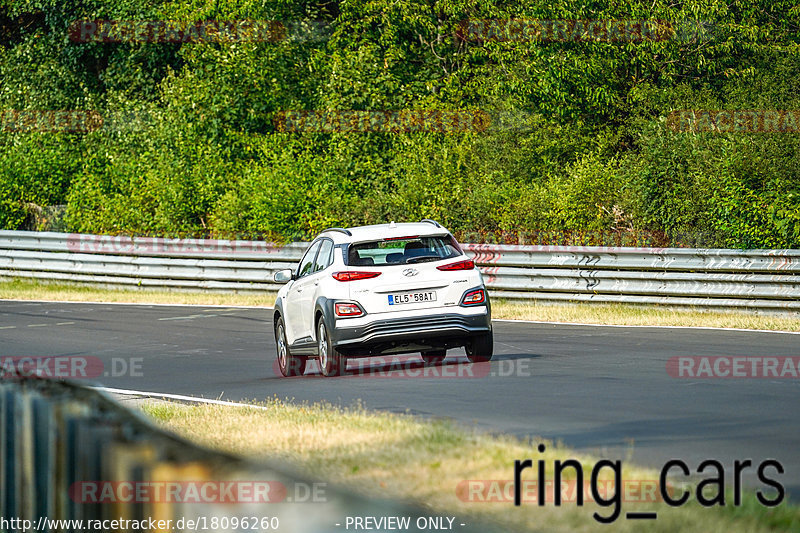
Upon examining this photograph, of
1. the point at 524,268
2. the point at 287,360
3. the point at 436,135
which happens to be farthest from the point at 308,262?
the point at 436,135

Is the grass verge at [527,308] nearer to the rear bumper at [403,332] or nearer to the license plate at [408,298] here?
the rear bumper at [403,332]

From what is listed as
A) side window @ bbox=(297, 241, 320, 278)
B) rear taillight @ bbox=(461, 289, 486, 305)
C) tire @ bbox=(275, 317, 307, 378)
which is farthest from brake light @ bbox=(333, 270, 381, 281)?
tire @ bbox=(275, 317, 307, 378)

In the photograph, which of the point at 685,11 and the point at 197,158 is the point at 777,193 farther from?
the point at 197,158

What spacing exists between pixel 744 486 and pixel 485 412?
3.79 m

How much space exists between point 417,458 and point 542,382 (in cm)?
524

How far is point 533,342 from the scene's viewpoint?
1764 cm

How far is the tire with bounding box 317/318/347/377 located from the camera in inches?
552

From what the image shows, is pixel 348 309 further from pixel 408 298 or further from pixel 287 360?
pixel 287 360

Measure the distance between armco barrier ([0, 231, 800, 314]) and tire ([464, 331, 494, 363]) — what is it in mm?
8246

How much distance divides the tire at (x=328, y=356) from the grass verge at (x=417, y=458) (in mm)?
2270

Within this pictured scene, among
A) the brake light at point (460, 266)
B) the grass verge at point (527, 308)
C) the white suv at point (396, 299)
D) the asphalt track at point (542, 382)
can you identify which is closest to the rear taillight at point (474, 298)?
the white suv at point (396, 299)

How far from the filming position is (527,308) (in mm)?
23484

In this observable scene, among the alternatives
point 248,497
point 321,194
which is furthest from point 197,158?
point 248,497

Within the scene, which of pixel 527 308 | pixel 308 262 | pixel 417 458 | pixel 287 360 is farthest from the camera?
pixel 527 308
